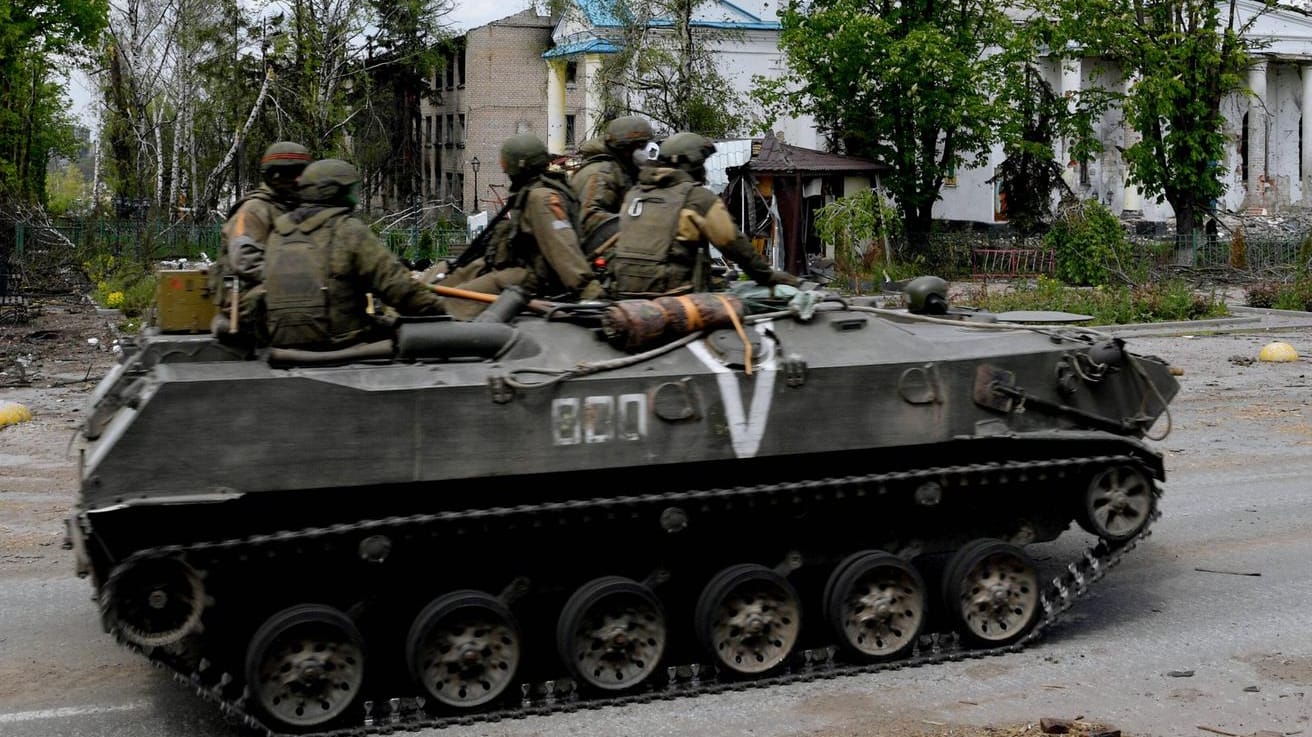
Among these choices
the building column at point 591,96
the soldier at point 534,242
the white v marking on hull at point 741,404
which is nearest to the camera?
the white v marking on hull at point 741,404

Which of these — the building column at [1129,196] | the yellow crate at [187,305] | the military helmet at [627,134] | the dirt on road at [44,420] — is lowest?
the dirt on road at [44,420]

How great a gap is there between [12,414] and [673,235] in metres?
9.29

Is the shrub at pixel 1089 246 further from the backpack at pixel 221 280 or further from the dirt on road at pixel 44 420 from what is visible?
the backpack at pixel 221 280

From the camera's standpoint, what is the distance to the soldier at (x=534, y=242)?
8.31 meters

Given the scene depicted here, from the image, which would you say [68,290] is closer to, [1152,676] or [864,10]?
[864,10]

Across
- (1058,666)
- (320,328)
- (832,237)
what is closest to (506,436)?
(320,328)

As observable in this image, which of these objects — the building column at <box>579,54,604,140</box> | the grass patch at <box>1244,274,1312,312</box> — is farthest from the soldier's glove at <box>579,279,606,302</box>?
the building column at <box>579,54,604,140</box>

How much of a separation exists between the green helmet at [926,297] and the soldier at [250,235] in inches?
140

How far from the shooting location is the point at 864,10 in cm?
3491

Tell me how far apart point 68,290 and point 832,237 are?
47.8 feet

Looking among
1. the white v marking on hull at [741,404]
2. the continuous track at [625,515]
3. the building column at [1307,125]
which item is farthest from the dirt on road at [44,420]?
the building column at [1307,125]

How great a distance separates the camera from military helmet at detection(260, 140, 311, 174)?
8164mm

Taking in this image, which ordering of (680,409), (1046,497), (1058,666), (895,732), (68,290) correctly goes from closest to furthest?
(895,732), (680,409), (1058,666), (1046,497), (68,290)

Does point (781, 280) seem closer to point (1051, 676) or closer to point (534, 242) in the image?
point (534, 242)
